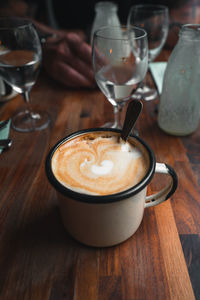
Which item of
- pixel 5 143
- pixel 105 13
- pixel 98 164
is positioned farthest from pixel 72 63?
pixel 98 164

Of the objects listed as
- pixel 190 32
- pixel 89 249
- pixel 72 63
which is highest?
pixel 190 32

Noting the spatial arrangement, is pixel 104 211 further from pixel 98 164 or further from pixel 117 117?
pixel 117 117

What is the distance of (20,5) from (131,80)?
1.17m

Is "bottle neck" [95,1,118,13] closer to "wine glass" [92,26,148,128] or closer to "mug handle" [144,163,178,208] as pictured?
"wine glass" [92,26,148,128]

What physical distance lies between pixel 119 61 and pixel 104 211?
0.35 m

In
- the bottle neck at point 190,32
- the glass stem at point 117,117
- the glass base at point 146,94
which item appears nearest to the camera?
the bottle neck at point 190,32

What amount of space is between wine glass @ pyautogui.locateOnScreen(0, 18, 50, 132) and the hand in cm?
15

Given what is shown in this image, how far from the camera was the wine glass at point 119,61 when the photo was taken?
478 mm

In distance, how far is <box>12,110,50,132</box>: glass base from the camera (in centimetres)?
60

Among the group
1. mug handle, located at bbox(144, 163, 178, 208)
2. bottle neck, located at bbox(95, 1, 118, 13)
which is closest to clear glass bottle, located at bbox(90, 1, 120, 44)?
bottle neck, located at bbox(95, 1, 118, 13)

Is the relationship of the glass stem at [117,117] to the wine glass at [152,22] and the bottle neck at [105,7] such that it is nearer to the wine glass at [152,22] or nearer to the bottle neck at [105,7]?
the wine glass at [152,22]

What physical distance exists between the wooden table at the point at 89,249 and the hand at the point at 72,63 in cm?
29

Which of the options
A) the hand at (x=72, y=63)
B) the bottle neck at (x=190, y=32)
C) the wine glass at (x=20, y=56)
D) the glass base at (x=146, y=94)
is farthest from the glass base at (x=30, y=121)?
the bottle neck at (x=190, y=32)

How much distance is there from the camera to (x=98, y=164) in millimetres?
366
